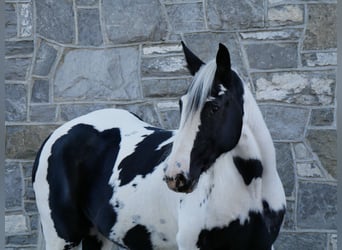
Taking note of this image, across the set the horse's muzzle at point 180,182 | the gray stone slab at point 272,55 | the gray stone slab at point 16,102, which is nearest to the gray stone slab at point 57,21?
the gray stone slab at point 16,102

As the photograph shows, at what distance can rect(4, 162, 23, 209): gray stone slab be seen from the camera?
5062 mm

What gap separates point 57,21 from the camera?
506 centimetres

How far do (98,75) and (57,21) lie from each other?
1.57 ft

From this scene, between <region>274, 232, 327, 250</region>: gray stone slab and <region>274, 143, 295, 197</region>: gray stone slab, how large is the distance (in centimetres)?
27

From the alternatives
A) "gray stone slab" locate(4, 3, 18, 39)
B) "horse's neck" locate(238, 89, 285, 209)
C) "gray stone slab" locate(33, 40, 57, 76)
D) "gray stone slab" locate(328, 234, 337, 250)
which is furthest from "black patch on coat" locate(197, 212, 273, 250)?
"gray stone slab" locate(4, 3, 18, 39)

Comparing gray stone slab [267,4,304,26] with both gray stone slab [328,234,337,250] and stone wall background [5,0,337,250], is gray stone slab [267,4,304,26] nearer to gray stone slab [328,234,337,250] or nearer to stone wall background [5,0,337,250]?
stone wall background [5,0,337,250]

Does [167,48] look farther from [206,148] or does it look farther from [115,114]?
[206,148]

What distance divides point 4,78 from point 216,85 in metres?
2.56

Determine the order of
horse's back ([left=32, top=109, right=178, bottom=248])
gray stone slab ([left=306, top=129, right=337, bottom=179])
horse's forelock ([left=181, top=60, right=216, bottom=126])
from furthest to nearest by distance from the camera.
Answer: gray stone slab ([left=306, top=129, right=337, bottom=179])
horse's back ([left=32, top=109, right=178, bottom=248])
horse's forelock ([left=181, top=60, right=216, bottom=126])

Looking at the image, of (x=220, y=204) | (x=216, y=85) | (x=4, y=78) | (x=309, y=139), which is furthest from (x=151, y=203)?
(x=4, y=78)

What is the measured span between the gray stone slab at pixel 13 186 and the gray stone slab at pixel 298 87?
1746mm

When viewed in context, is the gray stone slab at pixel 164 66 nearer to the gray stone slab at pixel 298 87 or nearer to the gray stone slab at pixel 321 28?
the gray stone slab at pixel 298 87

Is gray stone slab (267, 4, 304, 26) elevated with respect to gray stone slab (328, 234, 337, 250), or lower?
elevated

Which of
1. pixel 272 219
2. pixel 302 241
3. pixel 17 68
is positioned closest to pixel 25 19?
pixel 17 68
